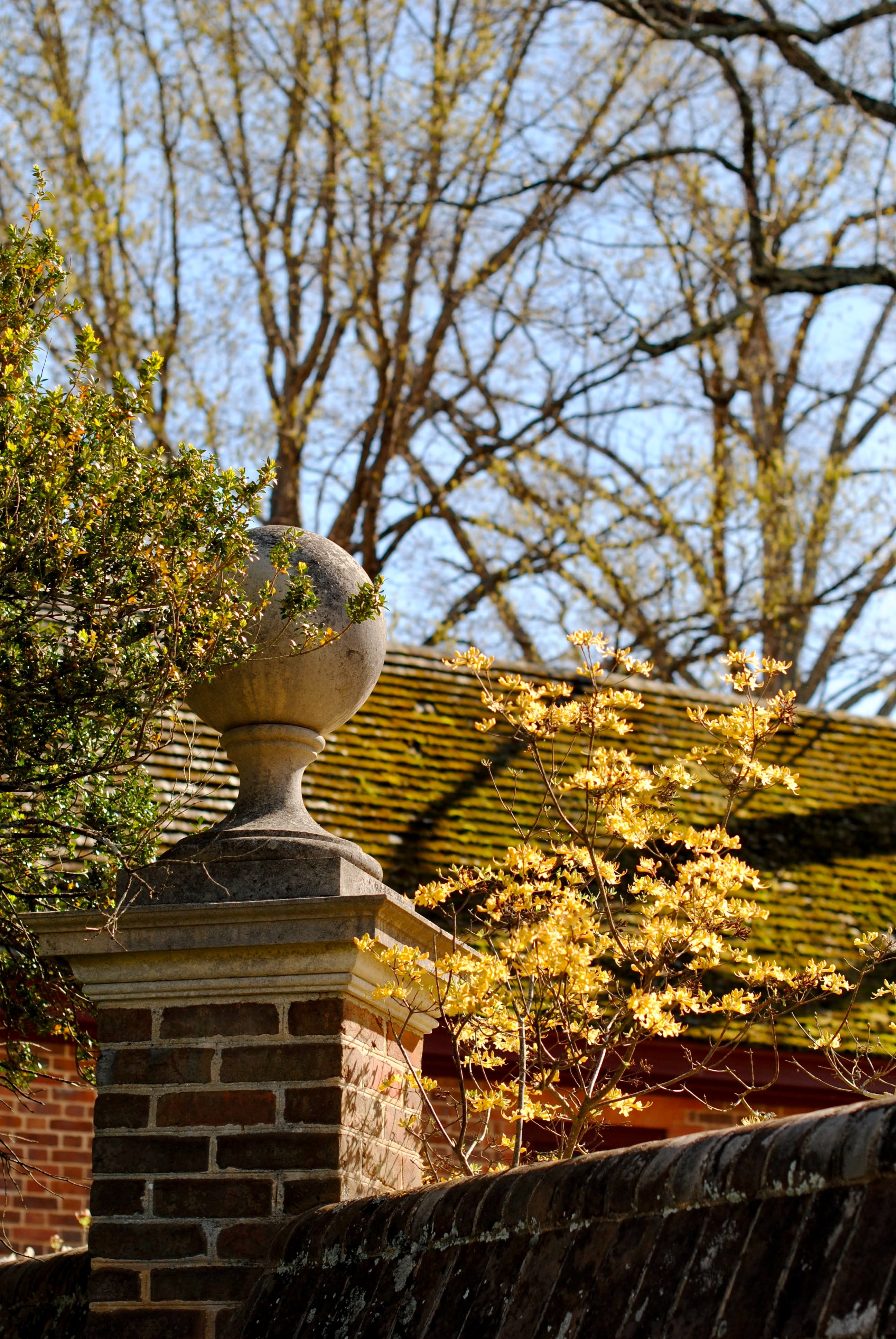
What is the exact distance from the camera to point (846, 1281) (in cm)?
173

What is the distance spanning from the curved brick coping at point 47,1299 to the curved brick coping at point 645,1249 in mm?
859

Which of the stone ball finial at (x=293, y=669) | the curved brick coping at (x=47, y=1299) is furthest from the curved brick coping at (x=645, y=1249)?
the stone ball finial at (x=293, y=669)

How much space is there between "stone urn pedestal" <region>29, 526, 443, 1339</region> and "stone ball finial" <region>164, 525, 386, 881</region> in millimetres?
60

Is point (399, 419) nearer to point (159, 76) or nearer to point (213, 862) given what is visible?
point (159, 76)

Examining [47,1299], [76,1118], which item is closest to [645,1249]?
[47,1299]

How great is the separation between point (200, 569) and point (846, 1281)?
7.25 ft

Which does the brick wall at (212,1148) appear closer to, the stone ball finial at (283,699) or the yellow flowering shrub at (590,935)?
the yellow flowering shrub at (590,935)

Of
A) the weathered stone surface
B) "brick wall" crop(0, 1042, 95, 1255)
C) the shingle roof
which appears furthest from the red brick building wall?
the weathered stone surface

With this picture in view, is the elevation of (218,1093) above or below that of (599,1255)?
above

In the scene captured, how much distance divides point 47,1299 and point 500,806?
18.3 feet

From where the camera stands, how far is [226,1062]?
128 inches

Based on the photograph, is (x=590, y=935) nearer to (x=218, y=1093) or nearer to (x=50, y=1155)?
(x=218, y=1093)

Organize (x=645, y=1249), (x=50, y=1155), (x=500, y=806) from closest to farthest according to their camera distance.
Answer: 1. (x=645, y=1249)
2. (x=50, y=1155)
3. (x=500, y=806)

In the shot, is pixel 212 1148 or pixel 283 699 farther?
pixel 283 699
